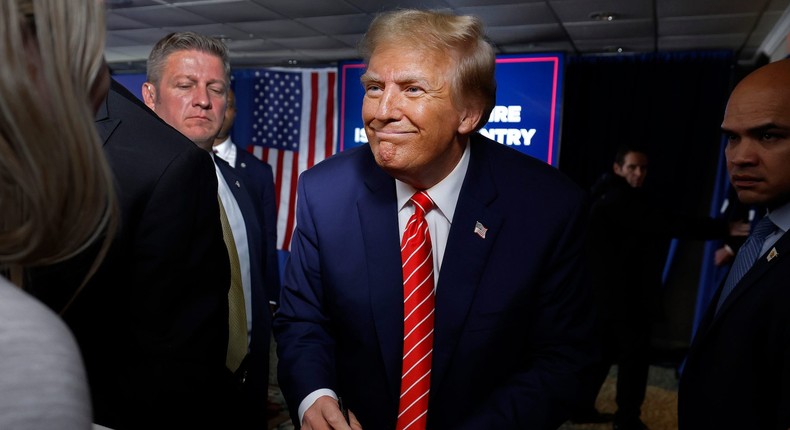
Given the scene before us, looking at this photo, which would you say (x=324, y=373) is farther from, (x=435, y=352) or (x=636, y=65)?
(x=636, y=65)

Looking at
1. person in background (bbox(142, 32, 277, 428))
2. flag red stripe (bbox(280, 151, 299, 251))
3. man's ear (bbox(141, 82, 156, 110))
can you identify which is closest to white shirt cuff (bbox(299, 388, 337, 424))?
person in background (bbox(142, 32, 277, 428))

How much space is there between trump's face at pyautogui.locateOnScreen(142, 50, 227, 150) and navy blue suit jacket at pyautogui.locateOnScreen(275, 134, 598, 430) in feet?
3.51

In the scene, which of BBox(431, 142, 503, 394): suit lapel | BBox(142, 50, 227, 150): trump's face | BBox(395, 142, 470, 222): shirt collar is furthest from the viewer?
BBox(142, 50, 227, 150): trump's face

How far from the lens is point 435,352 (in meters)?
1.19

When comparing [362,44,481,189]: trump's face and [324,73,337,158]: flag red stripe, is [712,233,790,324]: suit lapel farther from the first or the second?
[324,73,337,158]: flag red stripe

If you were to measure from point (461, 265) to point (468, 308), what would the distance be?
3.4 inches

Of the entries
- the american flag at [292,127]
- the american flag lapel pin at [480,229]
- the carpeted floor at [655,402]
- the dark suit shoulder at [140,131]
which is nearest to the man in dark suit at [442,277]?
the american flag lapel pin at [480,229]

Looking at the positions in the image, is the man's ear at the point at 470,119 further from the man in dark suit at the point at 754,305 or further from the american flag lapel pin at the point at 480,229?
the man in dark suit at the point at 754,305

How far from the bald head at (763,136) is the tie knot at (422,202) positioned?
0.73m

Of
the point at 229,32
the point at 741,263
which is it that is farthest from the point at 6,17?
the point at 229,32

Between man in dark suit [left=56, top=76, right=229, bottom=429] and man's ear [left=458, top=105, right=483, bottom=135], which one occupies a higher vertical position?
man's ear [left=458, top=105, right=483, bottom=135]

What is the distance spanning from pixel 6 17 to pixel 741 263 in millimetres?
1478

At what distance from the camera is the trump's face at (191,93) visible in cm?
216

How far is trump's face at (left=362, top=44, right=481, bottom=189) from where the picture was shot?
3.92 feet
